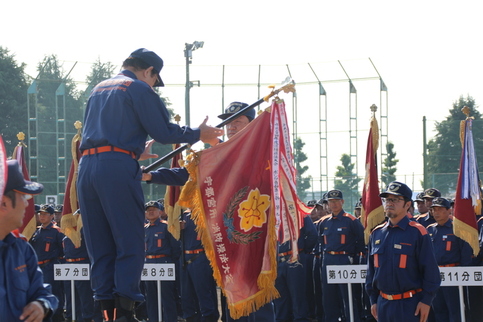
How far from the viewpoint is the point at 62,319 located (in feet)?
53.5

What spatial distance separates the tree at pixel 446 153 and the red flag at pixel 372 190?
11.2 meters

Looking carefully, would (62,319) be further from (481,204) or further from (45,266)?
(481,204)

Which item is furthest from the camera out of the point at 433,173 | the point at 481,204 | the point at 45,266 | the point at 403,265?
the point at 433,173

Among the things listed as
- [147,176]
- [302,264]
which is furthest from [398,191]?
[302,264]

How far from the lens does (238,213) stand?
23.6 ft

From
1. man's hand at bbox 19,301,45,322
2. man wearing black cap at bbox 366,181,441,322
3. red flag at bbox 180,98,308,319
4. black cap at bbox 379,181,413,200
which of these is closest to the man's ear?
man's hand at bbox 19,301,45,322

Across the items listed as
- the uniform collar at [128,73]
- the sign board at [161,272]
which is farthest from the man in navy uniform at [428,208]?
the uniform collar at [128,73]

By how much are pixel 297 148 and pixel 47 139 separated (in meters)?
9.02

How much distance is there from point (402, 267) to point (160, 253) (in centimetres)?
790

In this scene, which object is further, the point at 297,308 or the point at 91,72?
the point at 91,72

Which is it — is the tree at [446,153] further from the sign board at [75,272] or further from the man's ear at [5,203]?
the man's ear at [5,203]

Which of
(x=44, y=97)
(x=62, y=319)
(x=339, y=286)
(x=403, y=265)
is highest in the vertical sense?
(x=44, y=97)

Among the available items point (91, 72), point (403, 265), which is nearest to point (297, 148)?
point (91, 72)

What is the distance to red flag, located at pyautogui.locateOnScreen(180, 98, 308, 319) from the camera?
7172 millimetres
